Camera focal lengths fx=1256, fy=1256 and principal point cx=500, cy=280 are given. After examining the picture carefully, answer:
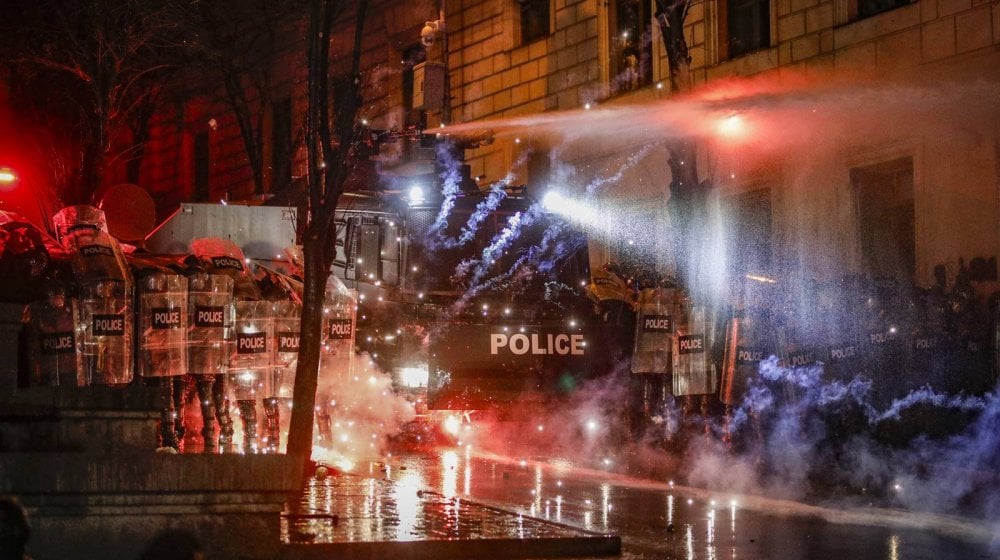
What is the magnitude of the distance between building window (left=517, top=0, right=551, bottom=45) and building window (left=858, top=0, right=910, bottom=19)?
8.15 meters

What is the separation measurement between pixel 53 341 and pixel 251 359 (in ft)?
7.71

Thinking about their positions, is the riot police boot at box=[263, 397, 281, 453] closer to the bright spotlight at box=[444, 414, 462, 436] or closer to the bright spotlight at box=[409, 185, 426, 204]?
the bright spotlight at box=[409, 185, 426, 204]

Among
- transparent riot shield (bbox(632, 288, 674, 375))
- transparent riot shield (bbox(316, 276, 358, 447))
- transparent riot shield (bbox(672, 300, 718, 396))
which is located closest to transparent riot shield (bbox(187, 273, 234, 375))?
transparent riot shield (bbox(316, 276, 358, 447))

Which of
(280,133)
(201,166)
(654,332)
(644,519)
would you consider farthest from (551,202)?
(201,166)

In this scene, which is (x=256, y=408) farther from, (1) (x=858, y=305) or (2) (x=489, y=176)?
(2) (x=489, y=176)

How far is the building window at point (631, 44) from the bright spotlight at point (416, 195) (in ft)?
26.1

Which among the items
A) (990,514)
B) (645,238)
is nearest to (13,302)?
(990,514)

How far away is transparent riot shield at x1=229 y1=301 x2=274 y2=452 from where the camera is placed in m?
14.4

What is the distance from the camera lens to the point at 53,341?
12805 mm

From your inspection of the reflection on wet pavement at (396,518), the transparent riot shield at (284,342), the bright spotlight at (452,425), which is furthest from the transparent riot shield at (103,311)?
the bright spotlight at (452,425)

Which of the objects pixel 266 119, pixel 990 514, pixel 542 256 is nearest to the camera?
pixel 990 514

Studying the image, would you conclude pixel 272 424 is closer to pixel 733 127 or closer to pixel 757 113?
pixel 733 127

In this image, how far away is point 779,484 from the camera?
13742 mm

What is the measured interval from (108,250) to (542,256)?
5917mm
